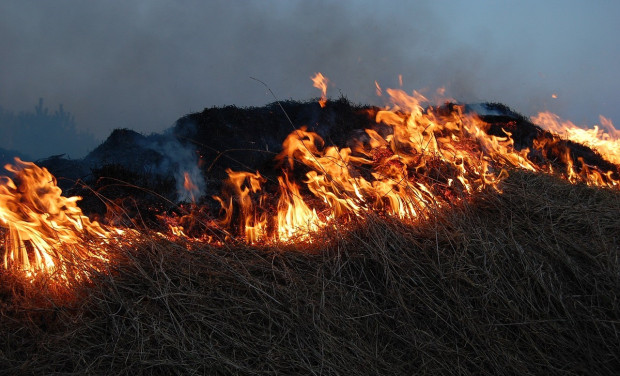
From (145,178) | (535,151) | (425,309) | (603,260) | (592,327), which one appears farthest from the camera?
(535,151)

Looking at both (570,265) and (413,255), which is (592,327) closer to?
(570,265)

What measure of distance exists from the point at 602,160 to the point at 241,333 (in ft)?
33.2

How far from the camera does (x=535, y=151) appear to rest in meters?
8.57

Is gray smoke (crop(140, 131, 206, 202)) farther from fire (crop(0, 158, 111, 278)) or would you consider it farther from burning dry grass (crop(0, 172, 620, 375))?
burning dry grass (crop(0, 172, 620, 375))

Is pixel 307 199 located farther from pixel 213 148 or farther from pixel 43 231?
pixel 213 148

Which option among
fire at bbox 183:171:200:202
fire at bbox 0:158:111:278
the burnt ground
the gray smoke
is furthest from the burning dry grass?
the gray smoke

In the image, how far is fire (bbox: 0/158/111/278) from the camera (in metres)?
3.06

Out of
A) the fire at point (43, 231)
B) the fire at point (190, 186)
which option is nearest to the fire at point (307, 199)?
the fire at point (43, 231)

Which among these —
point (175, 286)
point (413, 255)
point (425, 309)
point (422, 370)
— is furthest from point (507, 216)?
point (175, 286)

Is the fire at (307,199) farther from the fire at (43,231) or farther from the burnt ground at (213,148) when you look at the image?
the burnt ground at (213,148)

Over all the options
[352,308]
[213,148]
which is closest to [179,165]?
[213,148]

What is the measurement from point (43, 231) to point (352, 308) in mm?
2312

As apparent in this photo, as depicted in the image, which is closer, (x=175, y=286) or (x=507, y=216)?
(x=175, y=286)

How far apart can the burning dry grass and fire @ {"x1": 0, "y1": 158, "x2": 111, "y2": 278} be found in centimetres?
21
